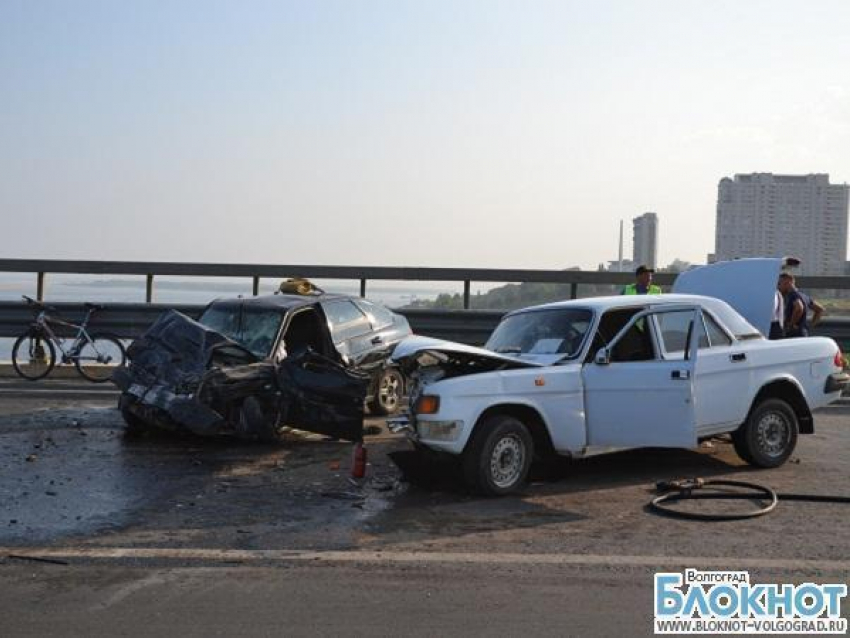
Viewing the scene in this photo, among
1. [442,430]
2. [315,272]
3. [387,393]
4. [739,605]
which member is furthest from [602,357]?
[315,272]

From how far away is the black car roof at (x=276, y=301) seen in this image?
10.8 meters

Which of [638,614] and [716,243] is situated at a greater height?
[716,243]

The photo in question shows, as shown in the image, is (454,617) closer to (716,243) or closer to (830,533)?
(830,533)

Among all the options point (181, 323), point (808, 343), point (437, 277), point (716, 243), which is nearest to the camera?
point (808, 343)

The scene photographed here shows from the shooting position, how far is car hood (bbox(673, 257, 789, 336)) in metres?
9.82

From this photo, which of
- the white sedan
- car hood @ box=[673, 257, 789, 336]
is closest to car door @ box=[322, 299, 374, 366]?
the white sedan

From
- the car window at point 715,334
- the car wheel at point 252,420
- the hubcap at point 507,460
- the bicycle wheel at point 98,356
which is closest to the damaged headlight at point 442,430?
the hubcap at point 507,460

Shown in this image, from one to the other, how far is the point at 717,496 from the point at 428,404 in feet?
8.04

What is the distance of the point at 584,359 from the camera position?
26.3 ft

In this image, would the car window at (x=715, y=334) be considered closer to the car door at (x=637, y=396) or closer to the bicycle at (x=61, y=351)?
the car door at (x=637, y=396)

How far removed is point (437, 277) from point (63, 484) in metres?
9.17

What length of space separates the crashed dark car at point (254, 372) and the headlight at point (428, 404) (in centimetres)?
172

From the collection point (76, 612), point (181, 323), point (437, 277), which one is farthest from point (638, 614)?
point (437, 277)

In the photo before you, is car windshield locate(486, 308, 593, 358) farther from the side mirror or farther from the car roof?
the side mirror
